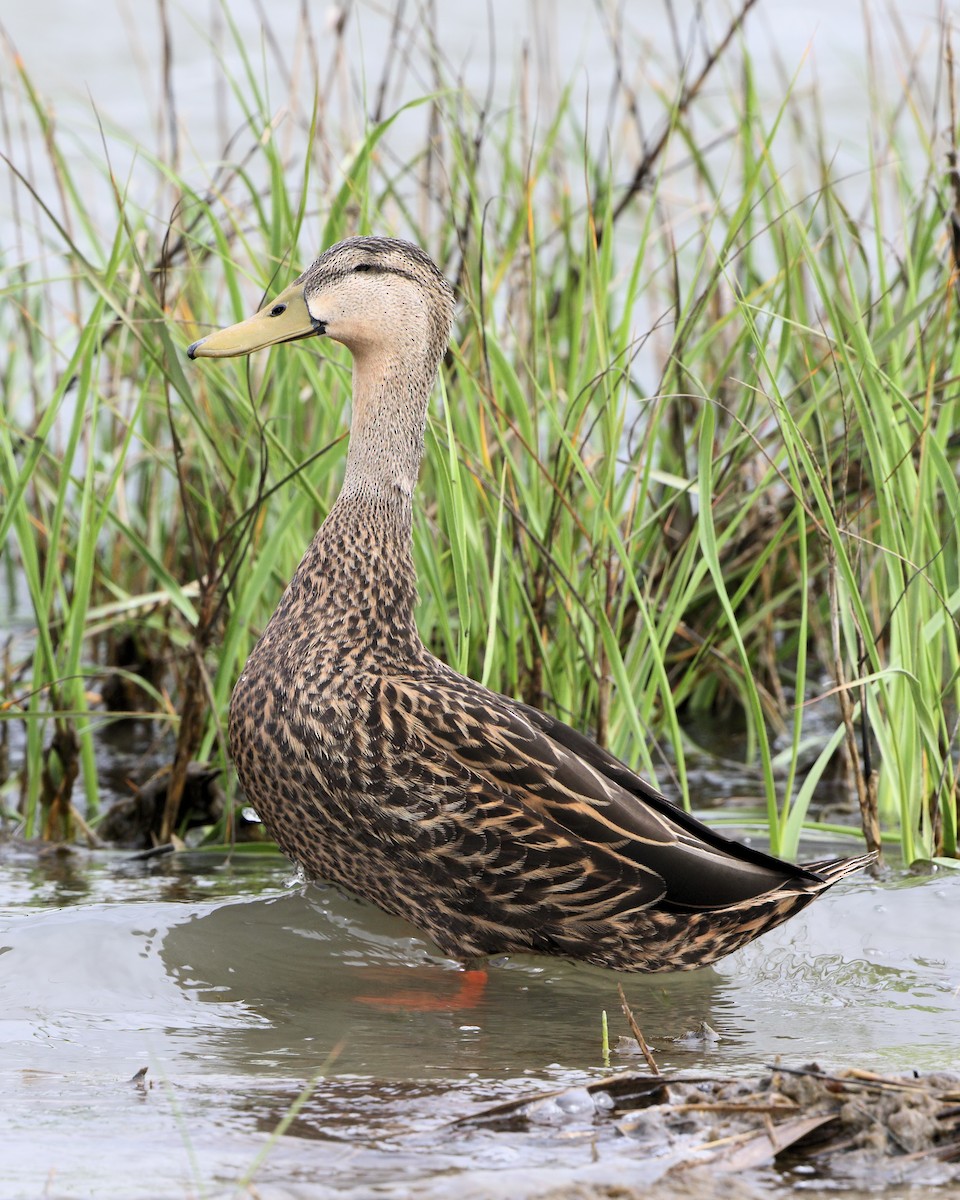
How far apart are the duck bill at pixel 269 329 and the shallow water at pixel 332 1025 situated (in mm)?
1310

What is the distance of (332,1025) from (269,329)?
5.25 ft

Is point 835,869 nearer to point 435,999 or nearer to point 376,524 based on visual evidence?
point 435,999

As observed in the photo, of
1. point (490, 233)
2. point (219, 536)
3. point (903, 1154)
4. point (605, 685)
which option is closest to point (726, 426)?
point (490, 233)

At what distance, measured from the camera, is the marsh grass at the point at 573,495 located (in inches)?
161

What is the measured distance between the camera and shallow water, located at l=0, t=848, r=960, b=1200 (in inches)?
98.5

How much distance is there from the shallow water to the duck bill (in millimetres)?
1310

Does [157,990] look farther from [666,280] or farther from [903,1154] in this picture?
[666,280]

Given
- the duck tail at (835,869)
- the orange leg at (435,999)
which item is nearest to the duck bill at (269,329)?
the orange leg at (435,999)

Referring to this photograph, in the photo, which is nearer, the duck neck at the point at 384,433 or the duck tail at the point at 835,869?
the duck tail at the point at 835,869

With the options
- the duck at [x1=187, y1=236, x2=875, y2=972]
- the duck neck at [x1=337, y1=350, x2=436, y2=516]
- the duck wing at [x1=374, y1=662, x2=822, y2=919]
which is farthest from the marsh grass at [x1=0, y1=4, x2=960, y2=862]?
the duck wing at [x1=374, y1=662, x2=822, y2=919]

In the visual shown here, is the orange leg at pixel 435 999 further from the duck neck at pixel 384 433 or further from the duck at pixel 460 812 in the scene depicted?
the duck neck at pixel 384 433

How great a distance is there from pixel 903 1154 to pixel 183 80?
32.5 feet

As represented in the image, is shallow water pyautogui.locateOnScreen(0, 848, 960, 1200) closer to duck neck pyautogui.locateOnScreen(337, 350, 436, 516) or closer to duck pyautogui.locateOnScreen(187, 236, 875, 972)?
duck pyautogui.locateOnScreen(187, 236, 875, 972)

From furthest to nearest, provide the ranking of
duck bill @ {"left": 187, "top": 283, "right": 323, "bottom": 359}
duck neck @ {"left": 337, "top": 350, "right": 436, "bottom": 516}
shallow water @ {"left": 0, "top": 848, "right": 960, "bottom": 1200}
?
duck neck @ {"left": 337, "top": 350, "right": 436, "bottom": 516}, duck bill @ {"left": 187, "top": 283, "right": 323, "bottom": 359}, shallow water @ {"left": 0, "top": 848, "right": 960, "bottom": 1200}
